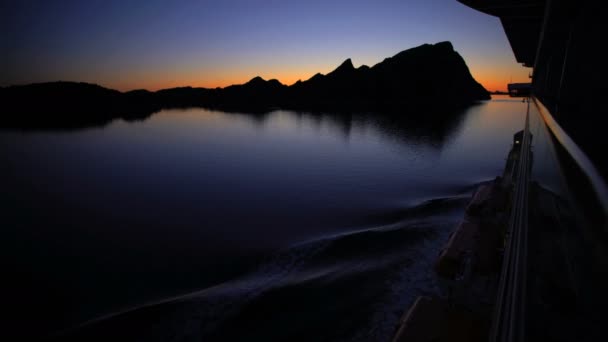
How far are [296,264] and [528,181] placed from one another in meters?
9.10

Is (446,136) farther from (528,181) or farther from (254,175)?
(528,181)

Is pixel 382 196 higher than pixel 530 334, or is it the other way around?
pixel 530 334

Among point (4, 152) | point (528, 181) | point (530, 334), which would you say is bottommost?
point (4, 152)

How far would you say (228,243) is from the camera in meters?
12.9

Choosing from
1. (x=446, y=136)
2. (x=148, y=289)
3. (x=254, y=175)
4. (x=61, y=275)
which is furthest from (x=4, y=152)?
(x=446, y=136)

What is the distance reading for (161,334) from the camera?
24.3 feet

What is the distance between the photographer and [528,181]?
2588 mm

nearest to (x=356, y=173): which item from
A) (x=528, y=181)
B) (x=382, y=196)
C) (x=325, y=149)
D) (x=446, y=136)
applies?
(x=382, y=196)

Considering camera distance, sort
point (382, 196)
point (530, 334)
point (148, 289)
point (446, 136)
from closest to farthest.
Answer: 1. point (530, 334)
2. point (148, 289)
3. point (382, 196)
4. point (446, 136)

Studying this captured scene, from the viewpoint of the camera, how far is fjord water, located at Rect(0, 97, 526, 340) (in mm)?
7883

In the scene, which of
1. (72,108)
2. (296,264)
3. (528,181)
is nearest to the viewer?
(528,181)

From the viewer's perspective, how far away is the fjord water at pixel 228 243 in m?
7.88

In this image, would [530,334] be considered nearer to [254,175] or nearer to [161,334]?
[161,334]

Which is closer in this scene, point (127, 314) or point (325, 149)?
point (127, 314)
